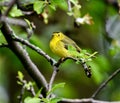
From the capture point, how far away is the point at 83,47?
3.48m

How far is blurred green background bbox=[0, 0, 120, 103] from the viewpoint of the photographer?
3.26 m

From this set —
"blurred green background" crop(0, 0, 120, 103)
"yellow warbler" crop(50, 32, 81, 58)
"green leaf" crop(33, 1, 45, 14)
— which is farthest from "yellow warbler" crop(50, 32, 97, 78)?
"blurred green background" crop(0, 0, 120, 103)

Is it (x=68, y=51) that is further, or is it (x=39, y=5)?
(x=39, y=5)

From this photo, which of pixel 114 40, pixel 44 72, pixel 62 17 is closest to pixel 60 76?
pixel 44 72

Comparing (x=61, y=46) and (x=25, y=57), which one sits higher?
(x=61, y=46)

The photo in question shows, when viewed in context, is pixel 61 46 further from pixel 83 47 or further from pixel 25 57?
pixel 83 47

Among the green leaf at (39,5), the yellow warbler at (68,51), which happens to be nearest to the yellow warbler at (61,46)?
the yellow warbler at (68,51)

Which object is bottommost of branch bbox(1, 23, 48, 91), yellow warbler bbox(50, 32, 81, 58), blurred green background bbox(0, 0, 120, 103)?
blurred green background bbox(0, 0, 120, 103)

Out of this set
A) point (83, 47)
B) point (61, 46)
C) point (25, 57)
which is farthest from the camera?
point (83, 47)

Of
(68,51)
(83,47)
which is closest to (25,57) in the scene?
(68,51)

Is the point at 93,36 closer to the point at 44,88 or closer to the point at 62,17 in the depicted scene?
the point at 62,17

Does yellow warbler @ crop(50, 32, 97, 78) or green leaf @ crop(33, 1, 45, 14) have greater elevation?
green leaf @ crop(33, 1, 45, 14)

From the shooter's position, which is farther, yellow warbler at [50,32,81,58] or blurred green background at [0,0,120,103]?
blurred green background at [0,0,120,103]

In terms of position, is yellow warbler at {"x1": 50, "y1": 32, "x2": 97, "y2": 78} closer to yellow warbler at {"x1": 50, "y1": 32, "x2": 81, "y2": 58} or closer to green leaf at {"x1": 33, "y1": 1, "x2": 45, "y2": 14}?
yellow warbler at {"x1": 50, "y1": 32, "x2": 81, "y2": 58}
